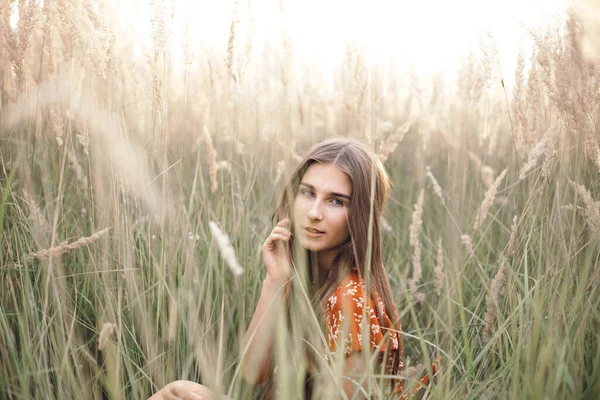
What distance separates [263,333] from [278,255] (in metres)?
0.47

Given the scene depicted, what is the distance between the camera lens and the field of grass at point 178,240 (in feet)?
4.66

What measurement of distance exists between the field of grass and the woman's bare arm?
5 centimetres

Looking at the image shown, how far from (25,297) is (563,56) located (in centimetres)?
156

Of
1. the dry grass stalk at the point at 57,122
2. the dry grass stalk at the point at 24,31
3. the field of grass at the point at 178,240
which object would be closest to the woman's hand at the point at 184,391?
the field of grass at the point at 178,240

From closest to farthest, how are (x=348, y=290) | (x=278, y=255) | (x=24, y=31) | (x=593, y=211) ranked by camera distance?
(x=593, y=211)
(x=24, y=31)
(x=348, y=290)
(x=278, y=255)

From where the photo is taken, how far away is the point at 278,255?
1.87 m

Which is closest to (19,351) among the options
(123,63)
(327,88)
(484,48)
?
(123,63)

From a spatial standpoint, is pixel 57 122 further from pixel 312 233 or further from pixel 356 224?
pixel 356 224

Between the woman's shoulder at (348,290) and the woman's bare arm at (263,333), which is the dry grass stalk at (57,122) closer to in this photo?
the woman's bare arm at (263,333)

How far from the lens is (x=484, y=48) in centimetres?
215

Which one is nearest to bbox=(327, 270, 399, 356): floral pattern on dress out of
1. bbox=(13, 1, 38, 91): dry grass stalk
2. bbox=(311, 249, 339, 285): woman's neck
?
bbox=(311, 249, 339, 285): woman's neck

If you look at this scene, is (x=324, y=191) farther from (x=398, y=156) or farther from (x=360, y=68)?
(x=398, y=156)

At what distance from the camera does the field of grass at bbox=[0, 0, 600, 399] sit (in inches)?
56.0

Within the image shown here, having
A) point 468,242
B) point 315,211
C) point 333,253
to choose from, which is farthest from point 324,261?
point 468,242
